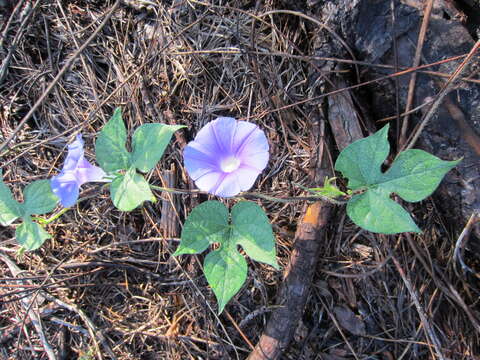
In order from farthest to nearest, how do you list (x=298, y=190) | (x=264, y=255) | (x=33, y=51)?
1. (x=33, y=51)
2. (x=298, y=190)
3. (x=264, y=255)

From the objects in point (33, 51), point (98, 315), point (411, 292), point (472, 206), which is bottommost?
point (98, 315)

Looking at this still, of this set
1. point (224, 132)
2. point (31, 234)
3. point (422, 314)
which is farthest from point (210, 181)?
point (422, 314)

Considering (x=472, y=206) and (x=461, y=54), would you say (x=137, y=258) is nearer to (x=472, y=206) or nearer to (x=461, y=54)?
(x=472, y=206)

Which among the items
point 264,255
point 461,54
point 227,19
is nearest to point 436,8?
point 461,54

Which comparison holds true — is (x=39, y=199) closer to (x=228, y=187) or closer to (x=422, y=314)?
(x=228, y=187)

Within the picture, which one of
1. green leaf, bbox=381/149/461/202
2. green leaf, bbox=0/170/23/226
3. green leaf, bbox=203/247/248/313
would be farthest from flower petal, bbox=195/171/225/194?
green leaf, bbox=0/170/23/226

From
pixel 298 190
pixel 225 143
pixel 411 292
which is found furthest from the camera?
pixel 298 190

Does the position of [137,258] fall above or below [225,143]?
below
